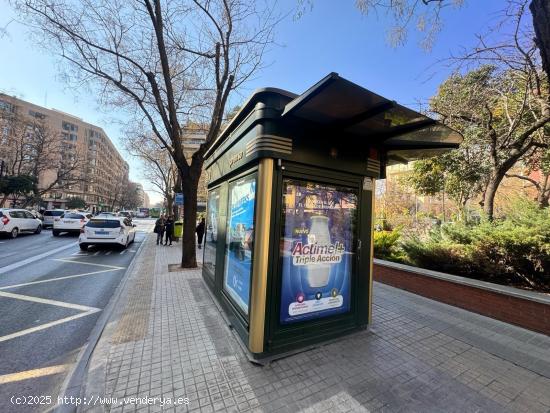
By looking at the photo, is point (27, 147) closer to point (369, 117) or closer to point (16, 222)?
point (16, 222)

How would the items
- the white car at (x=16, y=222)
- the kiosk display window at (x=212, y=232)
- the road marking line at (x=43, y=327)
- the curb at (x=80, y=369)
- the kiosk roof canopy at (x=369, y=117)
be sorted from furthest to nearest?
the white car at (x=16, y=222) < the kiosk display window at (x=212, y=232) < the road marking line at (x=43, y=327) < the kiosk roof canopy at (x=369, y=117) < the curb at (x=80, y=369)

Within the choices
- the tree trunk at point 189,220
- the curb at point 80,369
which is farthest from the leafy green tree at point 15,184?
the curb at point 80,369

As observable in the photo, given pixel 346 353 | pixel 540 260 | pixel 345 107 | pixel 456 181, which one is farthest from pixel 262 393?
pixel 456 181

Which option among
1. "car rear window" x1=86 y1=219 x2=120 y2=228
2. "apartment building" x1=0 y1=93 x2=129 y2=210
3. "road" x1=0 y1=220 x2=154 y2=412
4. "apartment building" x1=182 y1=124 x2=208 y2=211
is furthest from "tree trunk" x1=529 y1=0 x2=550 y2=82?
"apartment building" x1=0 y1=93 x2=129 y2=210

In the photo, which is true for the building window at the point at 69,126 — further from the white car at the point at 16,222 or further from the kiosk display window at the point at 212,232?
the kiosk display window at the point at 212,232

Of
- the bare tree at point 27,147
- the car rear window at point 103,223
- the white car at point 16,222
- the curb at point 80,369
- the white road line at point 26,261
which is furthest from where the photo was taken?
the bare tree at point 27,147

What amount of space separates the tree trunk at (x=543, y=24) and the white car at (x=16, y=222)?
20.9 metres

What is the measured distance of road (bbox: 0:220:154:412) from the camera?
2.93 meters

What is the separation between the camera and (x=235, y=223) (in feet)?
14.3

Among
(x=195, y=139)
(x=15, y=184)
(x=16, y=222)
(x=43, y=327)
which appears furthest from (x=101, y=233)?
(x=15, y=184)

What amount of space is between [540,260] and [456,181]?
35.3 feet

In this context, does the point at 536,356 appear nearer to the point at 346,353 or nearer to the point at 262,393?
the point at 346,353

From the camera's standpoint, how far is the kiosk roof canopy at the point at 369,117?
2701mm

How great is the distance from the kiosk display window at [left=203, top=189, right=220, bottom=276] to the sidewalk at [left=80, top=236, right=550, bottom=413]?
1322mm
